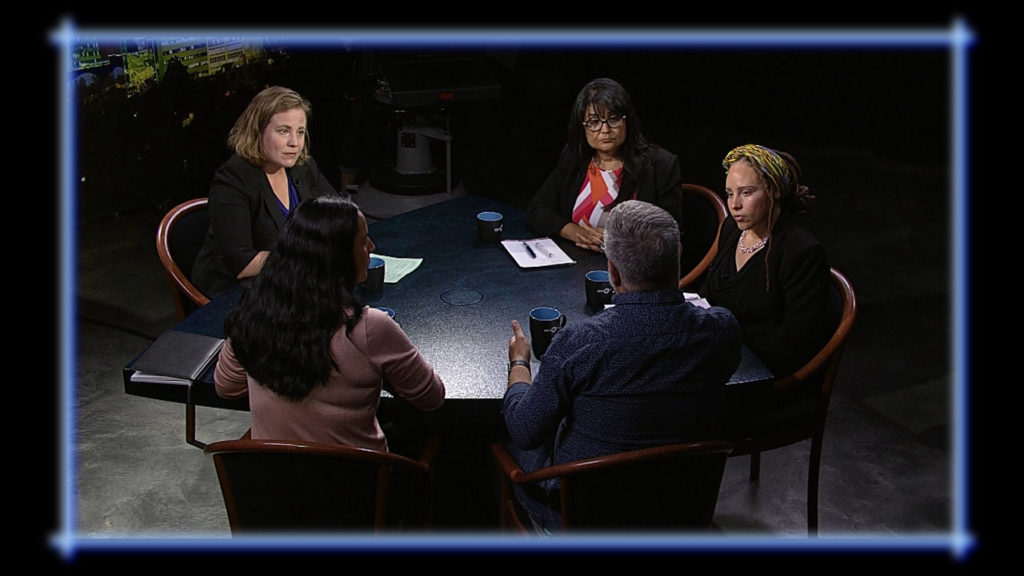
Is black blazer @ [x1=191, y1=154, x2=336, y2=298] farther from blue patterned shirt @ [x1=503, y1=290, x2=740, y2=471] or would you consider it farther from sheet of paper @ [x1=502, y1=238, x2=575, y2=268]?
blue patterned shirt @ [x1=503, y1=290, x2=740, y2=471]

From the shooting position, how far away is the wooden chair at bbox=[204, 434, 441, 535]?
2014 millimetres

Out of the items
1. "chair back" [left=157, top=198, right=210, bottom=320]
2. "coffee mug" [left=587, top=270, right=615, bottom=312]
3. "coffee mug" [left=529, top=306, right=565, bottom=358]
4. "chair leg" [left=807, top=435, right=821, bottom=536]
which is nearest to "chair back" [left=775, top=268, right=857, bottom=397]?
"chair leg" [left=807, top=435, right=821, bottom=536]

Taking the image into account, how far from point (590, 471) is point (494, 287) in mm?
1155

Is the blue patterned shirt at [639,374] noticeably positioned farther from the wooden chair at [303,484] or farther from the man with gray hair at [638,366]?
the wooden chair at [303,484]

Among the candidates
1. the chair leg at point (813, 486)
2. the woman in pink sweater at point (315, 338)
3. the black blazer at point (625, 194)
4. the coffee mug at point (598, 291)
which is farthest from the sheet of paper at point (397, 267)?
the chair leg at point (813, 486)

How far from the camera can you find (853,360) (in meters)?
4.28

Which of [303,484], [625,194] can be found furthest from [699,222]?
[303,484]

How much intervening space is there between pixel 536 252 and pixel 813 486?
124 cm

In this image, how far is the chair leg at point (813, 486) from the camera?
2.96 meters

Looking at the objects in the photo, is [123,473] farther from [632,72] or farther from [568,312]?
[632,72]

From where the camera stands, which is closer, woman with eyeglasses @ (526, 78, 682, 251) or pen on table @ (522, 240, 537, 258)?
pen on table @ (522, 240, 537, 258)

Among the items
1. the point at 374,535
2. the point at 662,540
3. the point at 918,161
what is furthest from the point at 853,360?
the point at 918,161

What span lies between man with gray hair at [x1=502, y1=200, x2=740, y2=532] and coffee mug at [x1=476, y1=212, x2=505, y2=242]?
1.27 m

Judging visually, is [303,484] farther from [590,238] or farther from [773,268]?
[590,238]
